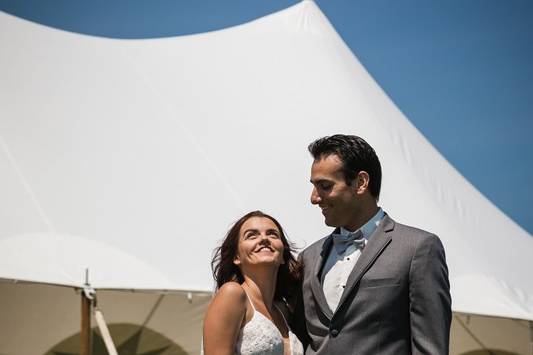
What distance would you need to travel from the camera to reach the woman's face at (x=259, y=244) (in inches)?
105

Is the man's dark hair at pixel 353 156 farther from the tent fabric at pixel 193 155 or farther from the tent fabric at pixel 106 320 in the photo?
the tent fabric at pixel 106 320

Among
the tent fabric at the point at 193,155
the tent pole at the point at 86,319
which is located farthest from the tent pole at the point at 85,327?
the tent fabric at the point at 193,155

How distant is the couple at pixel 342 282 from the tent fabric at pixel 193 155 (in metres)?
2.27

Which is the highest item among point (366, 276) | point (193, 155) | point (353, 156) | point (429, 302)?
point (193, 155)

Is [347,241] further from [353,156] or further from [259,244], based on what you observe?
[259,244]

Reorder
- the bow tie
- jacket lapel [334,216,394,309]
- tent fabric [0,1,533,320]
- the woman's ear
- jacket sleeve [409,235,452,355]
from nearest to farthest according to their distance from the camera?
jacket sleeve [409,235,452,355], jacket lapel [334,216,394,309], the bow tie, the woman's ear, tent fabric [0,1,533,320]

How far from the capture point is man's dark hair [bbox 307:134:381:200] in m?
2.36

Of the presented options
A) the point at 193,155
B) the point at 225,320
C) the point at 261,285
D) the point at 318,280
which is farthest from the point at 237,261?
the point at 193,155

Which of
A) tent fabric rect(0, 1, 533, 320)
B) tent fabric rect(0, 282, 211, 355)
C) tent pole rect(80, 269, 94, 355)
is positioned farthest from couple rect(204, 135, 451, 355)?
tent fabric rect(0, 282, 211, 355)

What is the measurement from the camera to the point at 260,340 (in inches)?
101

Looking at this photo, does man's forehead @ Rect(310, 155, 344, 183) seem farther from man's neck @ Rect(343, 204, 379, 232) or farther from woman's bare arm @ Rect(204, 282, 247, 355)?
woman's bare arm @ Rect(204, 282, 247, 355)

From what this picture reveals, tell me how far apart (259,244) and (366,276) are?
1.65ft

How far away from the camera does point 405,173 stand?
21.0 ft

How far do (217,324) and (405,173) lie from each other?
4149 millimetres
